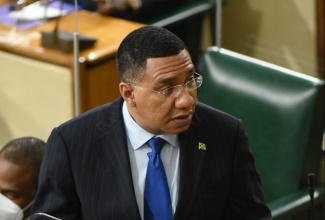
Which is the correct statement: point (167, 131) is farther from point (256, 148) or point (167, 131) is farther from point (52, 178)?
point (256, 148)

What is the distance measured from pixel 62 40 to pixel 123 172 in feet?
4.99

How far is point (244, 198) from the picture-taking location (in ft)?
7.97

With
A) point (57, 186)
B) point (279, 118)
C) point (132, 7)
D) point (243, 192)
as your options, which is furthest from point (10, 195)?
point (132, 7)

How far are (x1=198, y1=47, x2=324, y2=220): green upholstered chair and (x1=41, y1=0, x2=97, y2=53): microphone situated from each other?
1.72ft

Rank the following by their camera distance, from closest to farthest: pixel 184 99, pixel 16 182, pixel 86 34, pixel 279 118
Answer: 1. pixel 184 99
2. pixel 16 182
3. pixel 279 118
4. pixel 86 34

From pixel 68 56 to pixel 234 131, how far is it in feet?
4.67

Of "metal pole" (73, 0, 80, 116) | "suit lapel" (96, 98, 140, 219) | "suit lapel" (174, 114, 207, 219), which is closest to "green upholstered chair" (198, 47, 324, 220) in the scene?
"metal pole" (73, 0, 80, 116)

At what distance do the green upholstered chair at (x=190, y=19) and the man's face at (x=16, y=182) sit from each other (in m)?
1.62

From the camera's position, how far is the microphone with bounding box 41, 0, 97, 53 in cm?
375

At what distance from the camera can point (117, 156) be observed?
237 centimetres

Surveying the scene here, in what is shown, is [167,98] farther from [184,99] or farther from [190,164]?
[190,164]

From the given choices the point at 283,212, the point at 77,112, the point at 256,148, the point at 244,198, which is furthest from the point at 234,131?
the point at 77,112

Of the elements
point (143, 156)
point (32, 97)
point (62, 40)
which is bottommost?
point (32, 97)

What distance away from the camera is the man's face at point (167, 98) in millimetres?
2236
